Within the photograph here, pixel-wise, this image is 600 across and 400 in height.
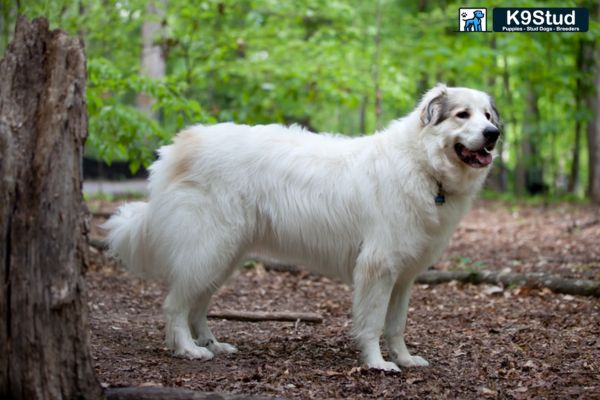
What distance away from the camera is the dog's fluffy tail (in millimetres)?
4703

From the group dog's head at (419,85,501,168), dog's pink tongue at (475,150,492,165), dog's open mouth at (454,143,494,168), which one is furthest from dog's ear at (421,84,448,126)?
dog's pink tongue at (475,150,492,165)

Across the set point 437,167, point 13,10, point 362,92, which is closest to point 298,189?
point 437,167

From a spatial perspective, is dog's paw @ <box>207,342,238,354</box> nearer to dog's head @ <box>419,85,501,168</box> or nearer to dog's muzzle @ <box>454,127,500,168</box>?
dog's head @ <box>419,85,501,168</box>

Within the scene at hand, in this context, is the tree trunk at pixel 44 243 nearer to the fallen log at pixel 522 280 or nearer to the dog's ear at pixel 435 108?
the dog's ear at pixel 435 108

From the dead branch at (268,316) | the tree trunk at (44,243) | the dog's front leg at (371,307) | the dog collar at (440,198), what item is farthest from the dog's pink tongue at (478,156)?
the tree trunk at (44,243)

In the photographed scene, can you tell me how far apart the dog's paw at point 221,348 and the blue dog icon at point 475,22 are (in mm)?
4476

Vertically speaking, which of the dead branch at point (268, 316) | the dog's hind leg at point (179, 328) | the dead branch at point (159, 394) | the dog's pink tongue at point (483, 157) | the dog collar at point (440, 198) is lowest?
the dead branch at point (268, 316)

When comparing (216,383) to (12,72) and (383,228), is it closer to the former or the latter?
(383,228)

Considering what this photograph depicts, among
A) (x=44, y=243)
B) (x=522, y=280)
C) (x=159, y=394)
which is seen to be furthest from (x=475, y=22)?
(x=44, y=243)

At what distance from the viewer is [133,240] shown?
4727mm

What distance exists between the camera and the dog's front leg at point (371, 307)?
4.26 meters

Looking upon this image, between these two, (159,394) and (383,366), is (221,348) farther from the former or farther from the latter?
(159,394)

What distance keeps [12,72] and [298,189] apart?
1.97 meters

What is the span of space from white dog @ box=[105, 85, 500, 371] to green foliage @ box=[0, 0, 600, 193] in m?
2.38
